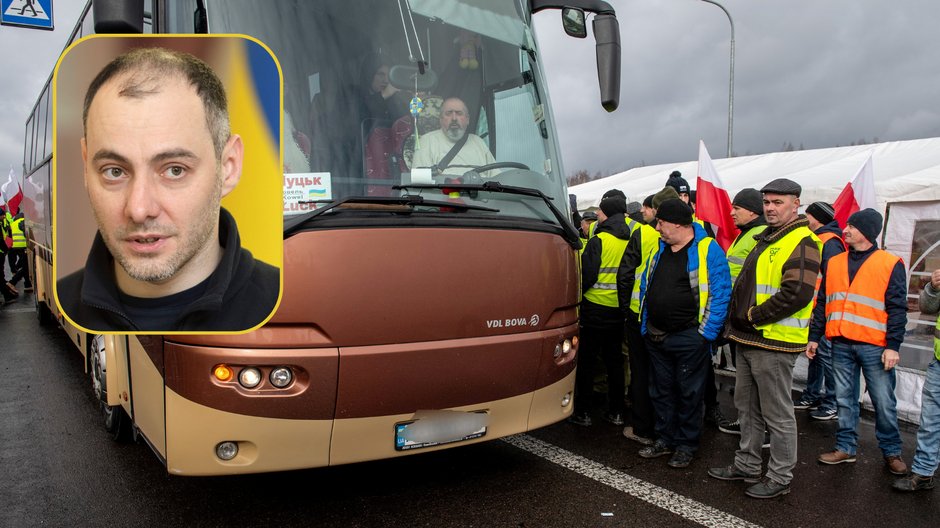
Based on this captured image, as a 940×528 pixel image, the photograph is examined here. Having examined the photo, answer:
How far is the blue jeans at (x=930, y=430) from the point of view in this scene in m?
4.10

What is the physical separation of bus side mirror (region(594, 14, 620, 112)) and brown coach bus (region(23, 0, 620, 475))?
62 centimetres

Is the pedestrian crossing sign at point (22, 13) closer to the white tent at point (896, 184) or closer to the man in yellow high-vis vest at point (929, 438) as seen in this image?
the white tent at point (896, 184)

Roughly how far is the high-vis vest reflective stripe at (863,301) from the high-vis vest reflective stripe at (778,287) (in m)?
0.82

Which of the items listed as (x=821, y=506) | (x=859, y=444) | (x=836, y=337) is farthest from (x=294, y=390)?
(x=859, y=444)

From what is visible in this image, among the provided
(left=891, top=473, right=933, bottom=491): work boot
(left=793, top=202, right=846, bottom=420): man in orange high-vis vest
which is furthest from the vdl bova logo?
(left=793, top=202, right=846, bottom=420): man in orange high-vis vest

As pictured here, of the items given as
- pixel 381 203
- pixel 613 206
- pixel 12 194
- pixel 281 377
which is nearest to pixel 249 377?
pixel 281 377

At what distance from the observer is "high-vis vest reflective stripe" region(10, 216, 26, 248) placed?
14.1 meters

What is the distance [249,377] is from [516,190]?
1.71 meters

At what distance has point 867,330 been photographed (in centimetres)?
451

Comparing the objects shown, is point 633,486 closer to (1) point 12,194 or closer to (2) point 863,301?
(2) point 863,301

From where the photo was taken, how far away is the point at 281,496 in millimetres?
3791

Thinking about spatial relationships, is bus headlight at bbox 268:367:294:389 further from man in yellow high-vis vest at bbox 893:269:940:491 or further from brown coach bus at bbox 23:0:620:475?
man in yellow high-vis vest at bbox 893:269:940:491

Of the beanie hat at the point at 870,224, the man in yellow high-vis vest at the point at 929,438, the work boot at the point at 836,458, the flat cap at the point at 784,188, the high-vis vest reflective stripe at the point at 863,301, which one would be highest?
the flat cap at the point at 784,188

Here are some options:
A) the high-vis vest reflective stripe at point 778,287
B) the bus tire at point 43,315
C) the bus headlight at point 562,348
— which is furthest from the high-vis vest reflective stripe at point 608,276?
the bus tire at point 43,315
